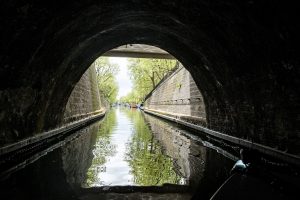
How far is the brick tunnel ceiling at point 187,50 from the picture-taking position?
5.51 meters

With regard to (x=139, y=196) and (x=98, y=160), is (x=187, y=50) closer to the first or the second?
(x=98, y=160)

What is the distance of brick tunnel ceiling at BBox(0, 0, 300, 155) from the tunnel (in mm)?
24

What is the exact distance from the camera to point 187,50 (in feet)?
Answer: 38.4

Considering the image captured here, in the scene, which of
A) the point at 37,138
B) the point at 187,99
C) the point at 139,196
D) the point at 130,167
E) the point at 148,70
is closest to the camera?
the point at 139,196

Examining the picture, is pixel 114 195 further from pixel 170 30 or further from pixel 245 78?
pixel 170 30

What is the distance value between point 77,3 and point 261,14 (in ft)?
11.4

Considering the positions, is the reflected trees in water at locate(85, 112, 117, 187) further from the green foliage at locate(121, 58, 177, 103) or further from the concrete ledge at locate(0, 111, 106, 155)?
the green foliage at locate(121, 58, 177, 103)

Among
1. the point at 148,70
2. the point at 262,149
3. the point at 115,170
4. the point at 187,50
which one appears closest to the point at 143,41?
the point at 187,50

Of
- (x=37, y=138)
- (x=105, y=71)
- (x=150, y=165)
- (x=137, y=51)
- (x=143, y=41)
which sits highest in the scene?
(x=105, y=71)

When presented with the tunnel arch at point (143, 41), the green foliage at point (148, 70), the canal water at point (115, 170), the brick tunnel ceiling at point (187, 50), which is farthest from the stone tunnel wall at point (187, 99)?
the green foliage at point (148, 70)

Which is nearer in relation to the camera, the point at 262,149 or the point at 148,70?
the point at 262,149

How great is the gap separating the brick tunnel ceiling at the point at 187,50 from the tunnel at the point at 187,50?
0.08ft

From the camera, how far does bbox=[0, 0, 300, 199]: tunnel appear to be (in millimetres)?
5527

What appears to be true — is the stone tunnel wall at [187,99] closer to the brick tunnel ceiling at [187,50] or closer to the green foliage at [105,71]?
the brick tunnel ceiling at [187,50]
